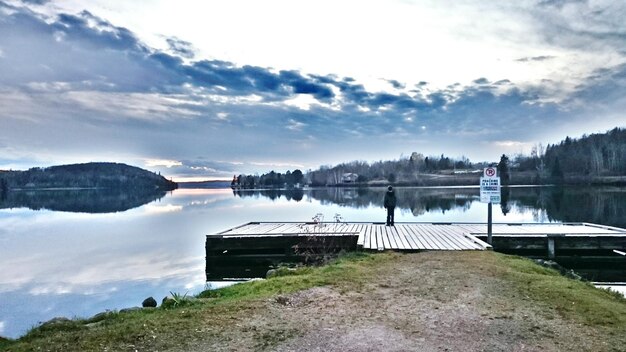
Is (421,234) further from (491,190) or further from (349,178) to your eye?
(349,178)

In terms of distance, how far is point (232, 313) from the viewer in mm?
6480

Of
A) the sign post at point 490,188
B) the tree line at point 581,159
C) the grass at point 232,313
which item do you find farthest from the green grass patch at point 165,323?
the tree line at point 581,159

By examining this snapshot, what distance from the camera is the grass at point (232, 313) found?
213 inches

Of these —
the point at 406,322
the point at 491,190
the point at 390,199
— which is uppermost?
the point at 491,190

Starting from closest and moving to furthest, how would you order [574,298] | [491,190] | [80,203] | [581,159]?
[574,298] < [491,190] < [80,203] < [581,159]

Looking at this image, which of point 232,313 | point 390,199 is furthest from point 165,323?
point 390,199

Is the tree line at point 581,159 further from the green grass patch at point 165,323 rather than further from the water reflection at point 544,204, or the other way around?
the green grass patch at point 165,323

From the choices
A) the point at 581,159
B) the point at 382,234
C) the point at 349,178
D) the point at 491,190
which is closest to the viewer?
the point at 491,190

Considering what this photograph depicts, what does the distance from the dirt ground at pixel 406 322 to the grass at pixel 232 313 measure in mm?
140

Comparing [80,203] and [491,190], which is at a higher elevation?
[491,190]

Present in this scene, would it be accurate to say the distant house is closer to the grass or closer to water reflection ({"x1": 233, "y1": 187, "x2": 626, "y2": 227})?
water reflection ({"x1": 233, "y1": 187, "x2": 626, "y2": 227})

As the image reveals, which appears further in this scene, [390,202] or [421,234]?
[390,202]

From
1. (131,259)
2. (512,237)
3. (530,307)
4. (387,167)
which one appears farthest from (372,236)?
(387,167)

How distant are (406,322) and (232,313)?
8.79 ft
